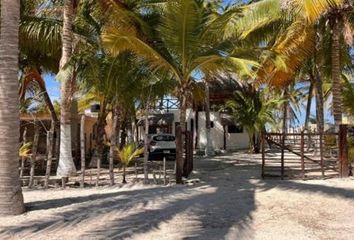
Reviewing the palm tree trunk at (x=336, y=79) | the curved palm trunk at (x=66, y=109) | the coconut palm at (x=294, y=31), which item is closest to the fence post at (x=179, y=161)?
the curved palm trunk at (x=66, y=109)

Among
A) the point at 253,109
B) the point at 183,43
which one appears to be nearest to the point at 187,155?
the point at 183,43

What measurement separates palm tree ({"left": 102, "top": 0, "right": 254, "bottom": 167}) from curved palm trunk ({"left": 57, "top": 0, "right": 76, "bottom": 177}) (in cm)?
132

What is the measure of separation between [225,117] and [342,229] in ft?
88.6

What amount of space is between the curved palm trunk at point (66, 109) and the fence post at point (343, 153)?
7988 mm

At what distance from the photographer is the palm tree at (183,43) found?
567 inches

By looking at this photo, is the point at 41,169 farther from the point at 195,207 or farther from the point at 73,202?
the point at 195,207

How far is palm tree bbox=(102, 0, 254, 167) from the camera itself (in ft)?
47.2

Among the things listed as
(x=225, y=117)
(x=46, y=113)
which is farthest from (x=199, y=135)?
(x=46, y=113)

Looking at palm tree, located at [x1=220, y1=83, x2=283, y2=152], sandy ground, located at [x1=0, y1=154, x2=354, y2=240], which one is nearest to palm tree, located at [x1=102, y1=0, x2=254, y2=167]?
sandy ground, located at [x1=0, y1=154, x2=354, y2=240]

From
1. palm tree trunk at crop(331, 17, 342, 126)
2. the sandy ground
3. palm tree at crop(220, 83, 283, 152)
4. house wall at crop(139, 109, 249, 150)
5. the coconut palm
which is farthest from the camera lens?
house wall at crop(139, 109, 249, 150)

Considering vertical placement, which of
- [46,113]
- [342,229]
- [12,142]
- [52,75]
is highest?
[52,75]

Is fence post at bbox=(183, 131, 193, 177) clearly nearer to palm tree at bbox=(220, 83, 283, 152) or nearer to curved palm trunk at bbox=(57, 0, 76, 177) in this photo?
curved palm trunk at bbox=(57, 0, 76, 177)

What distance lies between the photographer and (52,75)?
2511 centimetres

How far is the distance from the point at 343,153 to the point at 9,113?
9901 millimetres
